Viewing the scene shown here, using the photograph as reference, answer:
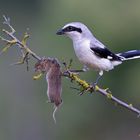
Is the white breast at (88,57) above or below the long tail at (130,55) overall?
above

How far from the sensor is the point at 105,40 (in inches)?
735

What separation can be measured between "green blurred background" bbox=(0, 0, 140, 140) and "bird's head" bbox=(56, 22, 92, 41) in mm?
10271

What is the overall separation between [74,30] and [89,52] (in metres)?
0.45

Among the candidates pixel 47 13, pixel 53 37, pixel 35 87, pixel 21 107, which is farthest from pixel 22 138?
pixel 47 13

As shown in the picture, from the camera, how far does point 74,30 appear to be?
5.76 meters

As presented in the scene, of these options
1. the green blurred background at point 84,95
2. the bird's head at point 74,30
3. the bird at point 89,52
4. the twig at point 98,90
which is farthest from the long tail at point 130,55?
the green blurred background at point 84,95

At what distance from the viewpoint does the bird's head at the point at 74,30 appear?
18.5 ft

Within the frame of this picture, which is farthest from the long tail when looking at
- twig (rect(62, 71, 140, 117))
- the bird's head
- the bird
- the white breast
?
twig (rect(62, 71, 140, 117))

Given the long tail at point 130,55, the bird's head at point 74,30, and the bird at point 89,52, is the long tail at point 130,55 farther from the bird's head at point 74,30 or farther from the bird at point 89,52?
the bird's head at point 74,30

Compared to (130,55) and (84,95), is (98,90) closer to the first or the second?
(130,55)

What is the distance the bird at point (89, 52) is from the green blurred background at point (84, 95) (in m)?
9.87

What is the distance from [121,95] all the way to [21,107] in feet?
8.16

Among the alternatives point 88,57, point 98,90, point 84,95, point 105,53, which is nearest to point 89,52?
point 88,57

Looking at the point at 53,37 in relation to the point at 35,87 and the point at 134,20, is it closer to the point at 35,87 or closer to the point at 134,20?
the point at 35,87
